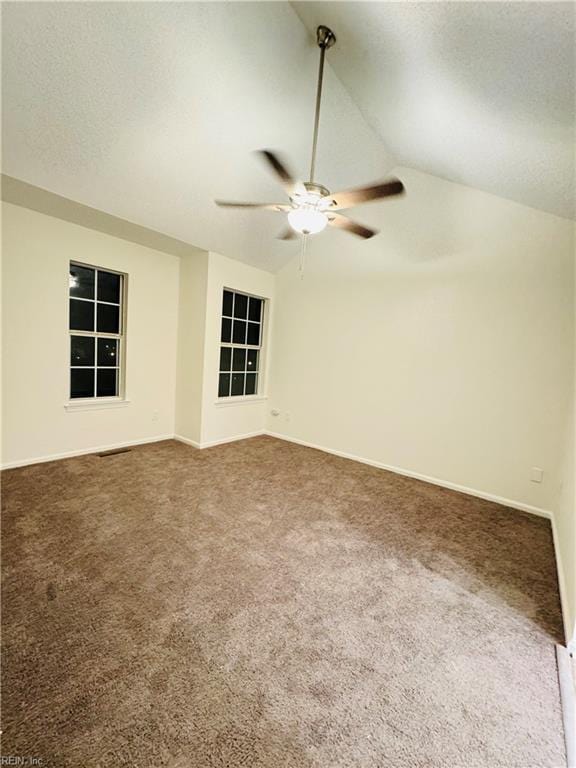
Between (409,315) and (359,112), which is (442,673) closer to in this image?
(409,315)

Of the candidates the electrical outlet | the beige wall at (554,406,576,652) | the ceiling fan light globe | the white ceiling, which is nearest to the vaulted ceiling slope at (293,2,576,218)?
the white ceiling

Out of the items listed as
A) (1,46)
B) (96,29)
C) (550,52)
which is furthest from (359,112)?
(1,46)

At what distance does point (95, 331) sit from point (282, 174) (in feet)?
9.71

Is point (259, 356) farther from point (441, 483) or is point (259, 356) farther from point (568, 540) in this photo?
point (568, 540)

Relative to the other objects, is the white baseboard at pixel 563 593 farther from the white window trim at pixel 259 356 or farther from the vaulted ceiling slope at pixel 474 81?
the white window trim at pixel 259 356

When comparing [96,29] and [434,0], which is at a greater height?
[96,29]

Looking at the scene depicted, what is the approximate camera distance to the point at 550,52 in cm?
141

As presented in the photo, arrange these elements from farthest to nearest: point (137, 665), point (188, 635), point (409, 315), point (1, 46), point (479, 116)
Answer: point (409, 315) < point (479, 116) < point (1, 46) < point (188, 635) < point (137, 665)

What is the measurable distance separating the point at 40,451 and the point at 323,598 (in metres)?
3.26

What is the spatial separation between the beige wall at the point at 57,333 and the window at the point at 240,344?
778mm

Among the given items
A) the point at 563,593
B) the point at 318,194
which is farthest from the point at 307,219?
the point at 563,593

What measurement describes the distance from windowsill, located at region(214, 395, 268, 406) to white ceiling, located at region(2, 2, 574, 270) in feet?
7.83

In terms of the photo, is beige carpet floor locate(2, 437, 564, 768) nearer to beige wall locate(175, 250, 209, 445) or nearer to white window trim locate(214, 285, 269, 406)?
beige wall locate(175, 250, 209, 445)

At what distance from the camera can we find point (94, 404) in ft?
12.6
